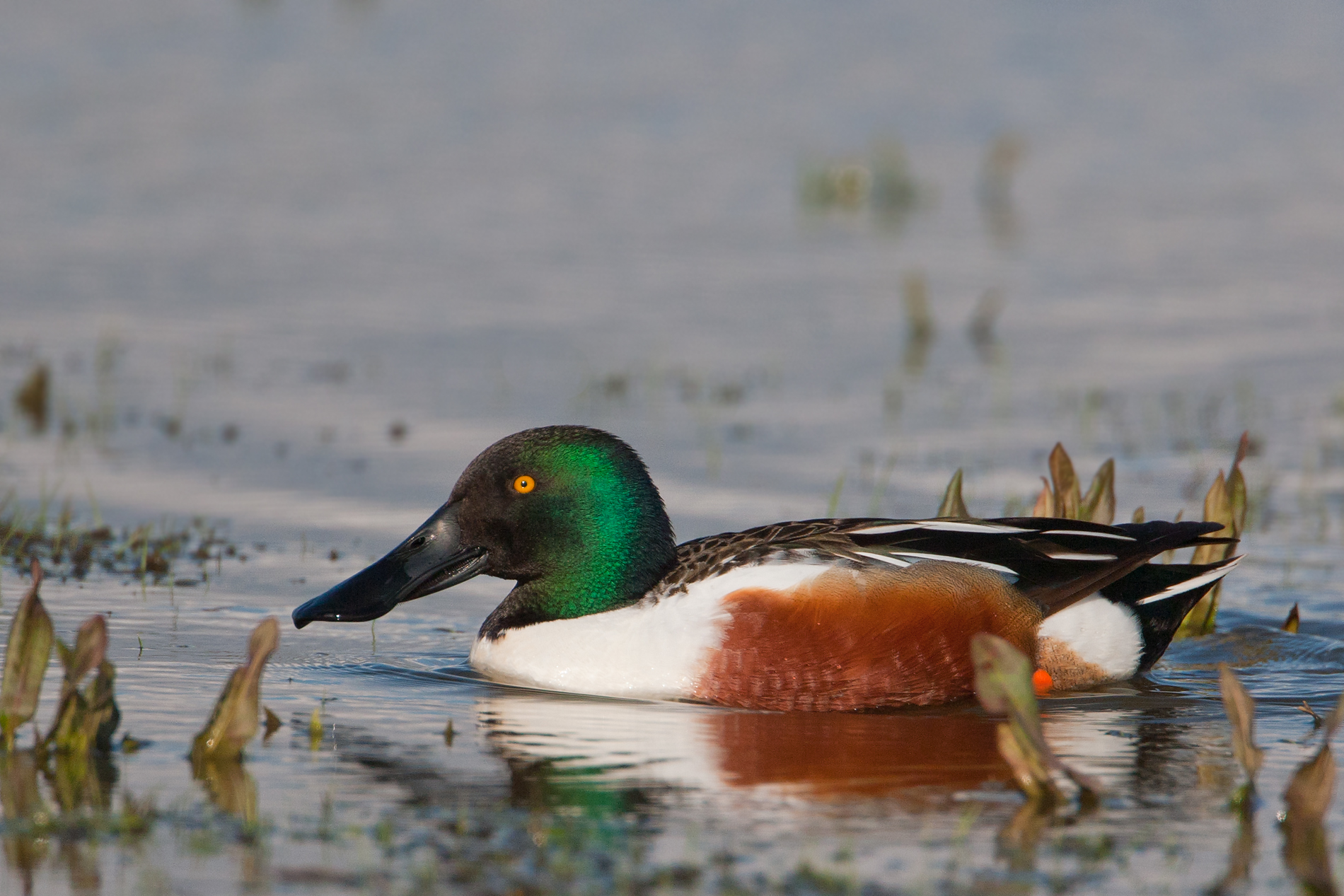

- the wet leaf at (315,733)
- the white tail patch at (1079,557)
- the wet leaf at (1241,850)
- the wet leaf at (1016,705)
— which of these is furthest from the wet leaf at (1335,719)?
the wet leaf at (315,733)

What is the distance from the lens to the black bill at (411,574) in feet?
17.8

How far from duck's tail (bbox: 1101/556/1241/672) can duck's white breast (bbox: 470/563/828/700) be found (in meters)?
1.02

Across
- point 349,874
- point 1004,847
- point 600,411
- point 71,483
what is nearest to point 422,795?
point 349,874

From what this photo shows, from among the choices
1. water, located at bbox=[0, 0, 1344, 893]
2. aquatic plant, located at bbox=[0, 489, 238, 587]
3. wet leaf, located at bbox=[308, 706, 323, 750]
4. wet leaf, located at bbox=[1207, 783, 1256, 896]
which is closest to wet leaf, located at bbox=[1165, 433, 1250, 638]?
water, located at bbox=[0, 0, 1344, 893]

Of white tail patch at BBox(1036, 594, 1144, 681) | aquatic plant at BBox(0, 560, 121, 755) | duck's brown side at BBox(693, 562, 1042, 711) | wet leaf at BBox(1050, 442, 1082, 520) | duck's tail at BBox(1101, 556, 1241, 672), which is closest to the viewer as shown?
aquatic plant at BBox(0, 560, 121, 755)

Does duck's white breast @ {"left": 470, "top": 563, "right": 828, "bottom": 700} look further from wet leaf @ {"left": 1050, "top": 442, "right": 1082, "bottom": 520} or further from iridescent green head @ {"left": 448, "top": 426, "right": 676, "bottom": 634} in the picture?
wet leaf @ {"left": 1050, "top": 442, "right": 1082, "bottom": 520}

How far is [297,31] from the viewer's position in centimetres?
2169

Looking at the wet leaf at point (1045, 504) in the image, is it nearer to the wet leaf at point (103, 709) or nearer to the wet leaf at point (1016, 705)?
the wet leaf at point (1016, 705)

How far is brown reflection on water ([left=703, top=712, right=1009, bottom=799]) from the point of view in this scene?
436 cm

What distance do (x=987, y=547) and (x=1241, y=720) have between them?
4.75 ft

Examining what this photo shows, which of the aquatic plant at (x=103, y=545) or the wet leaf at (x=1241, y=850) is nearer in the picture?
the wet leaf at (x=1241, y=850)

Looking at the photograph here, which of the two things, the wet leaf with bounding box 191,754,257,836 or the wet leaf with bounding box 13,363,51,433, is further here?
the wet leaf with bounding box 13,363,51,433

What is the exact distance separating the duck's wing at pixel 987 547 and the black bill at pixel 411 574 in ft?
2.11

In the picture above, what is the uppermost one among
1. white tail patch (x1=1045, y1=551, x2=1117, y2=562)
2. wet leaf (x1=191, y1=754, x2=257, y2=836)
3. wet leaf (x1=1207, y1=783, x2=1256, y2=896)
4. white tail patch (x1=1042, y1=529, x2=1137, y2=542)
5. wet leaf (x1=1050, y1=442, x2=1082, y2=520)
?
wet leaf (x1=1050, y1=442, x2=1082, y2=520)
